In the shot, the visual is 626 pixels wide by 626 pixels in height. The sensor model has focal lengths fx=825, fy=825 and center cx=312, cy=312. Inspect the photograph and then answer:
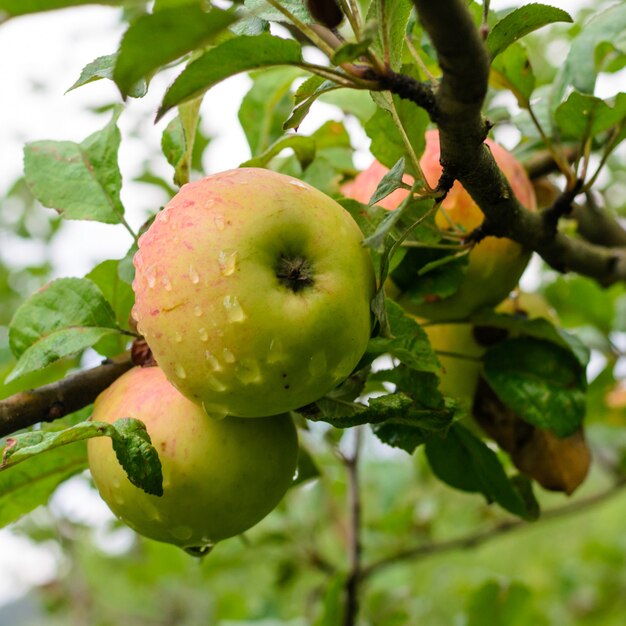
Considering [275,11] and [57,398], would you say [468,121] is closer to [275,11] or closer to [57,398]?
[275,11]

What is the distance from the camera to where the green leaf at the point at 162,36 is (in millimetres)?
436

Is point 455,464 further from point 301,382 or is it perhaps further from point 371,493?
point 371,493

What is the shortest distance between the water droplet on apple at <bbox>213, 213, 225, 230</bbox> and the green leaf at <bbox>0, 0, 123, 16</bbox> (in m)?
0.20

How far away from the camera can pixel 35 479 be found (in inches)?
32.2

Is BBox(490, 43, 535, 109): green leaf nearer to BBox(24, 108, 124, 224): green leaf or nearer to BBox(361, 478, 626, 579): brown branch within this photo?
BBox(24, 108, 124, 224): green leaf

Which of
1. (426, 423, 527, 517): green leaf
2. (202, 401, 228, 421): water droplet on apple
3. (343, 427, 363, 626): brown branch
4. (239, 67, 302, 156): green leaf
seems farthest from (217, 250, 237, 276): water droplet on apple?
(343, 427, 363, 626): brown branch

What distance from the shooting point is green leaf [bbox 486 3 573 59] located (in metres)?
0.63

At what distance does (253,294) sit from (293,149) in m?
0.37

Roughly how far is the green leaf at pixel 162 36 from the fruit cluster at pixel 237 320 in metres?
0.17

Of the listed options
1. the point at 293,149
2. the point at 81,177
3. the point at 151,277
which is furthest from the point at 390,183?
the point at 81,177

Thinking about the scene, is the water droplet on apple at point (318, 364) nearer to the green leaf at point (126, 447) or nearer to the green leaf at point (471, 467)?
the green leaf at point (126, 447)

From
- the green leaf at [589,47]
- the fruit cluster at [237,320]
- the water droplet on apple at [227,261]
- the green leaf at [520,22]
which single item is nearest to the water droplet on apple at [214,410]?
the fruit cluster at [237,320]

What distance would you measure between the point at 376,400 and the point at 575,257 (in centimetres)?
41

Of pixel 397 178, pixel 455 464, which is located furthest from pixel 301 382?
pixel 455 464
